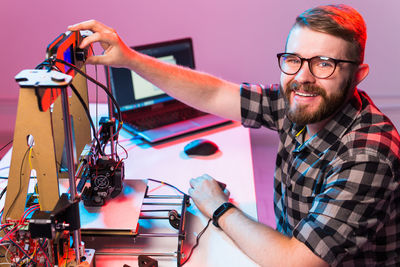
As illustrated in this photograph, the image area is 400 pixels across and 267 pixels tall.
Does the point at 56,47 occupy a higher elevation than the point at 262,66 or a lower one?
higher

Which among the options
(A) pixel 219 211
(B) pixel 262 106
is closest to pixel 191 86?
(B) pixel 262 106

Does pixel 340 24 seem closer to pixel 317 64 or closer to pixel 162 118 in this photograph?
pixel 317 64

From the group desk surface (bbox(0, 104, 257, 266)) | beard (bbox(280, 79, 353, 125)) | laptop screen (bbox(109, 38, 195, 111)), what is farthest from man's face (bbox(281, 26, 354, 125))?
laptop screen (bbox(109, 38, 195, 111))

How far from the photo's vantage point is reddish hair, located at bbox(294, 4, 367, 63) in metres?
1.23

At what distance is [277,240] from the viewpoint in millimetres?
1189

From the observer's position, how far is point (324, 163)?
1251mm

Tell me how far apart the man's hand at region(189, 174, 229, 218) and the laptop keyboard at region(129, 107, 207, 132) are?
0.51 meters

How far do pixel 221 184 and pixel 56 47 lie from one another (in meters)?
0.70

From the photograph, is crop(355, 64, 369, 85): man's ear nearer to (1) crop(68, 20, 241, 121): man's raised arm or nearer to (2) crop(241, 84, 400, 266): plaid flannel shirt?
(2) crop(241, 84, 400, 266): plaid flannel shirt

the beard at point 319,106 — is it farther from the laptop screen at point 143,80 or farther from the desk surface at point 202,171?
the laptop screen at point 143,80

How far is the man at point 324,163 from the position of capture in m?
1.11

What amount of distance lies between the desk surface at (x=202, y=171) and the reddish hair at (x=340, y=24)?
577 mm

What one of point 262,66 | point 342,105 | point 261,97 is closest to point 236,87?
point 261,97

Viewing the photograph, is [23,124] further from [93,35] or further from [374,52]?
[374,52]
